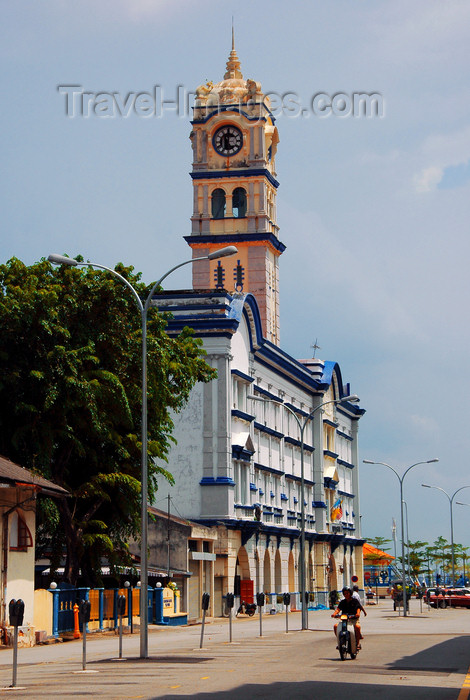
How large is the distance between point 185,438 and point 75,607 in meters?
20.9

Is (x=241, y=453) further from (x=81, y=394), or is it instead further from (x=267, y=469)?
(x=81, y=394)

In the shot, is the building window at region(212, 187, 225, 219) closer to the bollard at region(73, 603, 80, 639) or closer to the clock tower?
the clock tower

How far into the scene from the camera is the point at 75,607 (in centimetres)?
3828

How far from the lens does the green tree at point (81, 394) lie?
124 ft

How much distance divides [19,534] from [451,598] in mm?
49455

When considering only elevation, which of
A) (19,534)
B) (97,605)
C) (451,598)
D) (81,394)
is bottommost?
(451,598)

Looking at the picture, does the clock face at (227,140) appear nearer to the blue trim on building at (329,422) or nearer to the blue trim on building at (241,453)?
the blue trim on building at (329,422)

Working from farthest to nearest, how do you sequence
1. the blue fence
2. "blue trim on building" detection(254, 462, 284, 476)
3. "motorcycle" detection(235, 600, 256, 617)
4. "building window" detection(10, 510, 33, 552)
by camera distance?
"blue trim on building" detection(254, 462, 284, 476) < "motorcycle" detection(235, 600, 256, 617) < the blue fence < "building window" detection(10, 510, 33, 552)

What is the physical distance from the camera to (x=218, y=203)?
308ft

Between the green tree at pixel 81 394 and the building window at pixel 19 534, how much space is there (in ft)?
9.78

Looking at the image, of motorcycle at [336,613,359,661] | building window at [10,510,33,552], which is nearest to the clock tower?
building window at [10,510,33,552]

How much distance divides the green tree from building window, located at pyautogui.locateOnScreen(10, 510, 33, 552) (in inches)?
117

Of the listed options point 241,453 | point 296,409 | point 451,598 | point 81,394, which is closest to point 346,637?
point 81,394

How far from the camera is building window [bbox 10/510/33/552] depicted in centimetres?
3366
